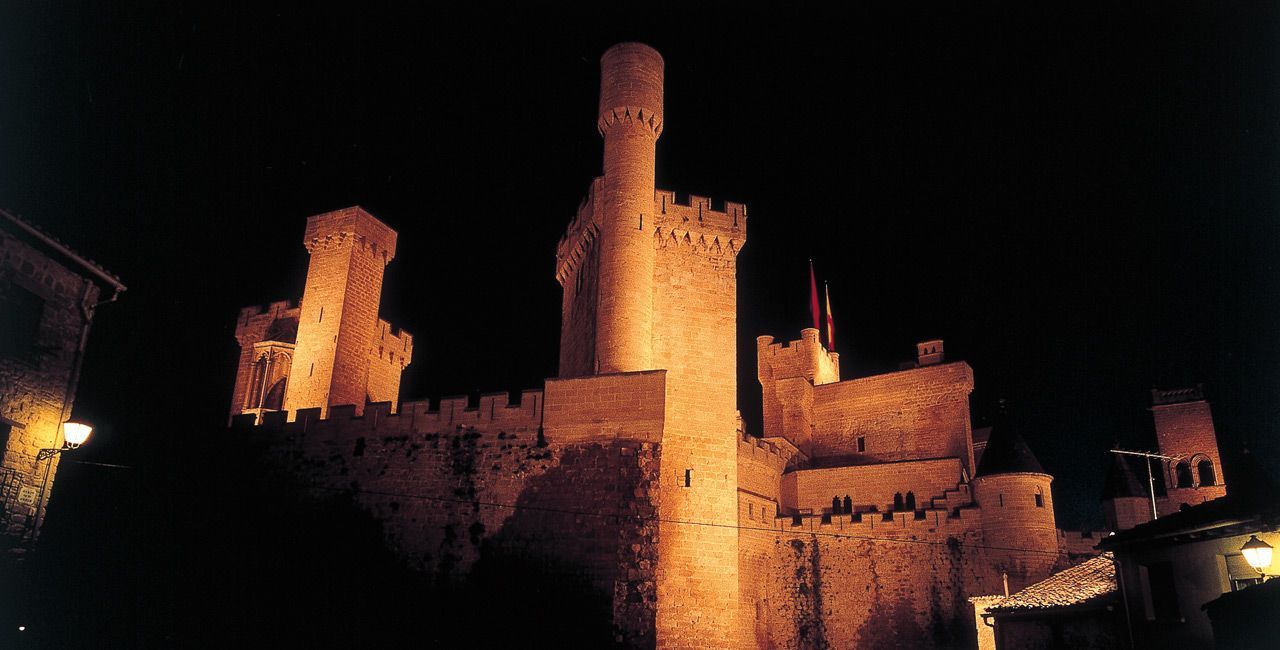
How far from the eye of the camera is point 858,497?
3297 cm

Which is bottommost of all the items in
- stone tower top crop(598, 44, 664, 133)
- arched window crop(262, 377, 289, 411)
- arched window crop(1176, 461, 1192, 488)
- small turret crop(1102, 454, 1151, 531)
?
small turret crop(1102, 454, 1151, 531)

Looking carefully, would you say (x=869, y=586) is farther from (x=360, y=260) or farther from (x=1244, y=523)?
(x=360, y=260)

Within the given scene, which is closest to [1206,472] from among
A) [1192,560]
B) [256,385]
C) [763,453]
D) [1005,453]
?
[1005,453]

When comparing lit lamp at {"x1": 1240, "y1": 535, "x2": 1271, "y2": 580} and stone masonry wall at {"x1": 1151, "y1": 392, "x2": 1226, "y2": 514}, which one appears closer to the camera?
lit lamp at {"x1": 1240, "y1": 535, "x2": 1271, "y2": 580}

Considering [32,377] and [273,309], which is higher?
[273,309]

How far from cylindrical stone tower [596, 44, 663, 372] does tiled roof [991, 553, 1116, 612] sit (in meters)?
10.3

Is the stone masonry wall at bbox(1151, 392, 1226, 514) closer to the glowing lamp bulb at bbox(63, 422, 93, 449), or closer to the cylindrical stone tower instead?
the cylindrical stone tower

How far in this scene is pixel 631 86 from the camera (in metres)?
25.7

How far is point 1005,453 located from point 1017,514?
2.10 metres

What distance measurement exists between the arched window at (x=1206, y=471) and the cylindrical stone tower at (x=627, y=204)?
27.4 metres

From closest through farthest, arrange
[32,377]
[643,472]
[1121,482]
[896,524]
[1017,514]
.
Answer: [32,377], [643,472], [1017,514], [896,524], [1121,482]

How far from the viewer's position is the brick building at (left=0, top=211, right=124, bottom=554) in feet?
54.4

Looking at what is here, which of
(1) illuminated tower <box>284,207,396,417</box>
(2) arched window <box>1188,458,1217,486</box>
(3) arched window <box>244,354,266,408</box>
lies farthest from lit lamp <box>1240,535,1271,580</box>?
(3) arched window <box>244,354,266,408</box>

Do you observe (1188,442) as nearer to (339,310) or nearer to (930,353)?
(930,353)
